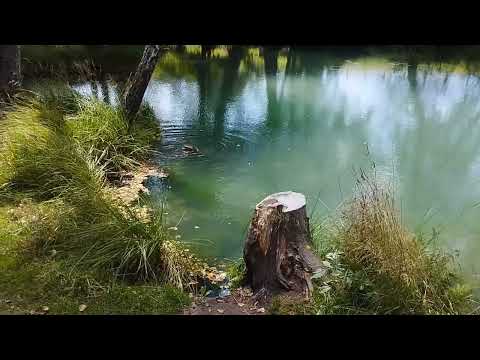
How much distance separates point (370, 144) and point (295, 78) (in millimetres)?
5129

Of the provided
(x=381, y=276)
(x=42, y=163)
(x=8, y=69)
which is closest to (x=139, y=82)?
(x=8, y=69)

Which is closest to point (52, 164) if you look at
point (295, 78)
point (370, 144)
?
point (370, 144)

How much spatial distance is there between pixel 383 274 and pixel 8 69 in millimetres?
5005

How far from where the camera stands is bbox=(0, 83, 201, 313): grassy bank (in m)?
2.87

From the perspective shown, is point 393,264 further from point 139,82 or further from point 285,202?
point 139,82

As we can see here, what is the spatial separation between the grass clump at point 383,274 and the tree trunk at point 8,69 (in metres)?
4.47

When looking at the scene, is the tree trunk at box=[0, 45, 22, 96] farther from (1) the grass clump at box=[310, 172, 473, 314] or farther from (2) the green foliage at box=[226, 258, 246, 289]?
(1) the grass clump at box=[310, 172, 473, 314]

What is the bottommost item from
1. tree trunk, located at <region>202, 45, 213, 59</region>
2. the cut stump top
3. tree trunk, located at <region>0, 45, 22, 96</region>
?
the cut stump top

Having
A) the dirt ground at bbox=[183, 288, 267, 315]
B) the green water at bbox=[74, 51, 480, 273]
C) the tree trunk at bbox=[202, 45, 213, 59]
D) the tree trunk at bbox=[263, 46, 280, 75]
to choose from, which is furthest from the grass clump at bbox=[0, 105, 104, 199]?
the tree trunk at bbox=[202, 45, 213, 59]

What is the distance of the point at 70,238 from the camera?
3.25m

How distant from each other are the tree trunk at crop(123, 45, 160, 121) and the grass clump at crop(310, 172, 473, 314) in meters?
3.93

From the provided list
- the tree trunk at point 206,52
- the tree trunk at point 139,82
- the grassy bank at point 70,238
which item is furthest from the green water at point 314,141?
the tree trunk at point 206,52
